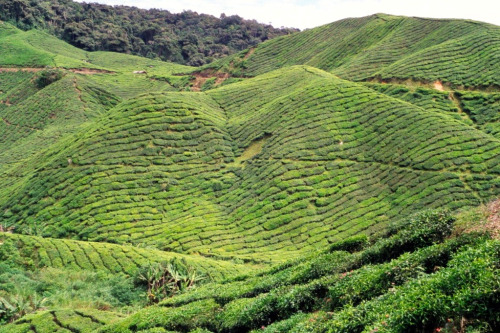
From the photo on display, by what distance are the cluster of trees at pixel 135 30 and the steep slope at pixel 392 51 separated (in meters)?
55.7

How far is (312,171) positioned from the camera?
3916cm

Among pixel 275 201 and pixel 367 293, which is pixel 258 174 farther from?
pixel 367 293

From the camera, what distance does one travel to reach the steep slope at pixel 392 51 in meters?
52.6

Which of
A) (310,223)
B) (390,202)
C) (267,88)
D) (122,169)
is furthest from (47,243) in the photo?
(267,88)

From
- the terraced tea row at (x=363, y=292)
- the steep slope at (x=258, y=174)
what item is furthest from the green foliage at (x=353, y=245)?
the steep slope at (x=258, y=174)

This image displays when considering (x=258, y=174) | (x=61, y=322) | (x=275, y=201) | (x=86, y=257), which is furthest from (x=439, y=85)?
(x=61, y=322)

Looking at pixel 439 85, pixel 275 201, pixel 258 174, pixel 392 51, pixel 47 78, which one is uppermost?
pixel 392 51

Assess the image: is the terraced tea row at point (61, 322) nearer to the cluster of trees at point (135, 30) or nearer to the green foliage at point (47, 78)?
the green foliage at point (47, 78)

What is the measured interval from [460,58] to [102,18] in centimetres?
13120

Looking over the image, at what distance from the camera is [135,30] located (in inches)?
5955

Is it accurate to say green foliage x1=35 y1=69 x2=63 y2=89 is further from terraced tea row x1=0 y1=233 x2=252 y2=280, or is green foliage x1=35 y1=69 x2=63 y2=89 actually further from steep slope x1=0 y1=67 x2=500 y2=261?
terraced tea row x1=0 y1=233 x2=252 y2=280

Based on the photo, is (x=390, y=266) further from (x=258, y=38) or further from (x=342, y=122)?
(x=258, y=38)

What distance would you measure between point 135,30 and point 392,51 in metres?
111

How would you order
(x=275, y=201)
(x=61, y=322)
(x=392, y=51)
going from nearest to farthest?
(x=61, y=322), (x=275, y=201), (x=392, y=51)
